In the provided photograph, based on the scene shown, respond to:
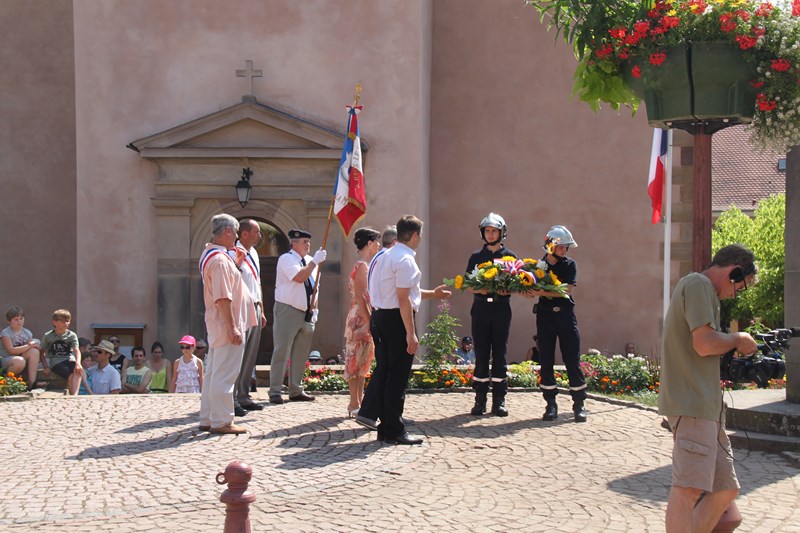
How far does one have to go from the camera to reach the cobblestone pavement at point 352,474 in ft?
20.0

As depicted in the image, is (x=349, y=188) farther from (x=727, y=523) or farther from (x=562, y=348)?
(x=727, y=523)

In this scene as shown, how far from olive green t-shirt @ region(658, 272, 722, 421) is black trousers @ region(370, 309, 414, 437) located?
3.29 meters

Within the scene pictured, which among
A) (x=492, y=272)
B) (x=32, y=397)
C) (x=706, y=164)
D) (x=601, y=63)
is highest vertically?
(x=601, y=63)

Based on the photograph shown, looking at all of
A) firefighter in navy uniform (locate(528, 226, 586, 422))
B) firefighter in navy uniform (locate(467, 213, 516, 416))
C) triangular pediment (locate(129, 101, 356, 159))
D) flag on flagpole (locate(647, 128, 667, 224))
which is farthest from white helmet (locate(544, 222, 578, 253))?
triangular pediment (locate(129, 101, 356, 159))

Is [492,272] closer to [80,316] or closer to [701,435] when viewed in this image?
[701,435]

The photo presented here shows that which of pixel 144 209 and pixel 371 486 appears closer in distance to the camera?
pixel 371 486

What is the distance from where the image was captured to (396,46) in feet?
55.8

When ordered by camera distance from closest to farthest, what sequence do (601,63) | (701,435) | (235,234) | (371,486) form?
(701,435), (371,486), (601,63), (235,234)

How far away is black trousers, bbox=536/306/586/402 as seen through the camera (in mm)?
9648

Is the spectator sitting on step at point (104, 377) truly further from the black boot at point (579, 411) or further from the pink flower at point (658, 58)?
the pink flower at point (658, 58)

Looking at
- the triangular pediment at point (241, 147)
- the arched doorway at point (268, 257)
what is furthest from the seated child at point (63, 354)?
the arched doorway at point (268, 257)

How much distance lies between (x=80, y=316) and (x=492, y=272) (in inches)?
384

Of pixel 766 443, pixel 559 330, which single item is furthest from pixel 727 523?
pixel 559 330

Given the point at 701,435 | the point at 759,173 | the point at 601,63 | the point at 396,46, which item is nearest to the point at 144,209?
the point at 396,46
